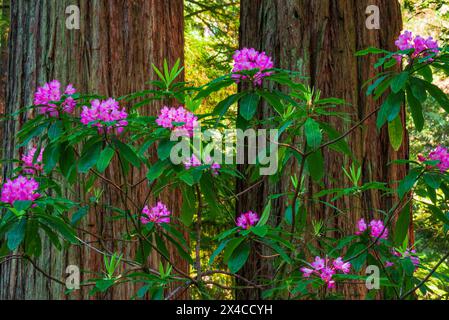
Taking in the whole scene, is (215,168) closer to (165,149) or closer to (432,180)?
(165,149)

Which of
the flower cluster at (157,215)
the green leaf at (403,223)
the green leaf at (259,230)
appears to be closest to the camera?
the green leaf at (259,230)

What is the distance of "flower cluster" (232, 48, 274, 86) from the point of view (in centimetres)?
189

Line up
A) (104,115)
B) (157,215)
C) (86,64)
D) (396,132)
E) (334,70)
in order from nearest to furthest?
(104,115), (396,132), (157,215), (86,64), (334,70)

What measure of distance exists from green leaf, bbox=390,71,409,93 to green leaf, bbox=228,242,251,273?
0.67 metres

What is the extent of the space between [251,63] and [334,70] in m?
1.63

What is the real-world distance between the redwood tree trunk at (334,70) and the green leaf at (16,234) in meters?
1.72

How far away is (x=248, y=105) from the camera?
188cm

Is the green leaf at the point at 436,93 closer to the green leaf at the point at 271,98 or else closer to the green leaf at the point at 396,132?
the green leaf at the point at 396,132

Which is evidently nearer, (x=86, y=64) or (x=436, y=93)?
(x=436, y=93)

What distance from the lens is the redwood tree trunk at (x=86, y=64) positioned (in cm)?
318

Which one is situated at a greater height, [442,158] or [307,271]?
[442,158]

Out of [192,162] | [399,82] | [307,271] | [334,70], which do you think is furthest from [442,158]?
[334,70]

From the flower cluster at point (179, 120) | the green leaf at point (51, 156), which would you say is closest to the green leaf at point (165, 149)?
the flower cluster at point (179, 120)
